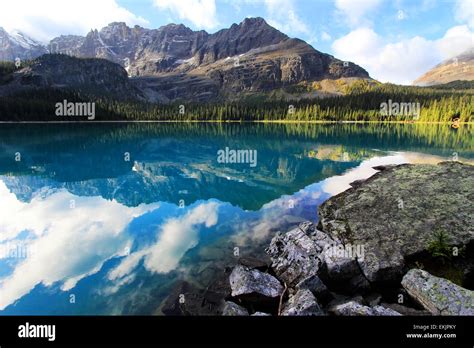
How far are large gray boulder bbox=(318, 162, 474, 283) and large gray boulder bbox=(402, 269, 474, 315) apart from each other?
138 cm

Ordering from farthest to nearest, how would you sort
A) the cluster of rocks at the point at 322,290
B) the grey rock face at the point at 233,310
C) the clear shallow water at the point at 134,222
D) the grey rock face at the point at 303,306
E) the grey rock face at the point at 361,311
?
the clear shallow water at the point at 134,222, the grey rock face at the point at 233,310, the grey rock face at the point at 303,306, the cluster of rocks at the point at 322,290, the grey rock face at the point at 361,311

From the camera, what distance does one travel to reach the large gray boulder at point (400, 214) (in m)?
12.9

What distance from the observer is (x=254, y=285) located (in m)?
12.3

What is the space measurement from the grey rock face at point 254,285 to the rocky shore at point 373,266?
0.13 ft

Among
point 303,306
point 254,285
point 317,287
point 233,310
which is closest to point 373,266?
point 317,287

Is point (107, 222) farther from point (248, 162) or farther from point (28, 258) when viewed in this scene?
point (248, 162)

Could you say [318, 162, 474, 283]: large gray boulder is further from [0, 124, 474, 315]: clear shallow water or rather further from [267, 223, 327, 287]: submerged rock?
[0, 124, 474, 315]: clear shallow water

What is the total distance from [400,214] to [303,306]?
8.65 m

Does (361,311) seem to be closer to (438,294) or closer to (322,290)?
(322,290)

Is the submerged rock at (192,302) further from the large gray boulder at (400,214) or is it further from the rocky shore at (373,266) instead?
the large gray boulder at (400,214)

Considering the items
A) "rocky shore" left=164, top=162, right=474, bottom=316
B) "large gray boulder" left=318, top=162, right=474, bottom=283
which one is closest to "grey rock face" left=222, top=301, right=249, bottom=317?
"rocky shore" left=164, top=162, right=474, bottom=316

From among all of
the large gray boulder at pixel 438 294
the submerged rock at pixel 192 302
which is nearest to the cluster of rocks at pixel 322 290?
→ the large gray boulder at pixel 438 294

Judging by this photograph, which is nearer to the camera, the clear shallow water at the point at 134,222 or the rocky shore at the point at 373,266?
Answer: the rocky shore at the point at 373,266
